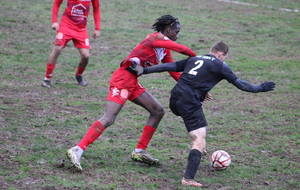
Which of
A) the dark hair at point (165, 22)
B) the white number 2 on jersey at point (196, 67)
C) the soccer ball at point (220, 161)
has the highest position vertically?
the dark hair at point (165, 22)

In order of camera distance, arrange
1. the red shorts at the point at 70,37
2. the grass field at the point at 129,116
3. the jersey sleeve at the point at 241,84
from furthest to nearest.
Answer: the red shorts at the point at 70,37
the grass field at the point at 129,116
the jersey sleeve at the point at 241,84

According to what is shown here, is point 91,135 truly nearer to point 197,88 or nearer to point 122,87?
point 122,87

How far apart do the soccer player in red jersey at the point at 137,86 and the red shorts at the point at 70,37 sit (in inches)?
148

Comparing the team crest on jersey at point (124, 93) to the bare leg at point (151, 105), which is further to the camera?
the bare leg at point (151, 105)

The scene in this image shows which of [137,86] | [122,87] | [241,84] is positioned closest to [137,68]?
[122,87]

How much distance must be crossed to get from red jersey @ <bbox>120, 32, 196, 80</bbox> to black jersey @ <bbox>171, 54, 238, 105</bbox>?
0.24 m

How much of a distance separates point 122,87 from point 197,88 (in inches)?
40.1

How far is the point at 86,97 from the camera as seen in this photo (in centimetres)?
917

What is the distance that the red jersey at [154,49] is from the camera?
557 centimetres

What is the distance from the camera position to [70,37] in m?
9.35

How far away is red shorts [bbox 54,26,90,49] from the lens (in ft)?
30.5

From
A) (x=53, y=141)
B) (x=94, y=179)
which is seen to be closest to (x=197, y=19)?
(x=53, y=141)

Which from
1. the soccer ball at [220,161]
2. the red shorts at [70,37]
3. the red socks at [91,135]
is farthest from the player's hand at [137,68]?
the red shorts at [70,37]

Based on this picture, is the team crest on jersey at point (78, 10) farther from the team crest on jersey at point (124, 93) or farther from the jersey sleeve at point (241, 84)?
the jersey sleeve at point (241, 84)
